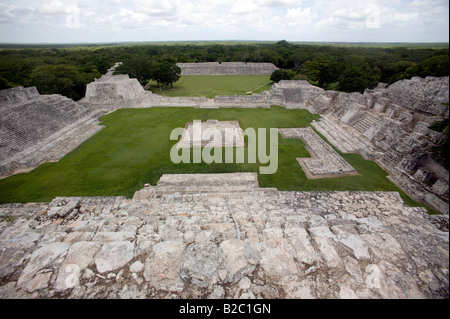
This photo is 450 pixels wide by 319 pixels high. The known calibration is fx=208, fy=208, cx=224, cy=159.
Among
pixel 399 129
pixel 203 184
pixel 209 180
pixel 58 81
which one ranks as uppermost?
pixel 58 81

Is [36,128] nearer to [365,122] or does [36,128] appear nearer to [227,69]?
[365,122]

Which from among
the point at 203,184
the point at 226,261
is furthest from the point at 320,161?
the point at 226,261

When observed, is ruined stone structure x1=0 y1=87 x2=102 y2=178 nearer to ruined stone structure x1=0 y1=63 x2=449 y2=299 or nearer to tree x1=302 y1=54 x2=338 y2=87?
ruined stone structure x1=0 y1=63 x2=449 y2=299

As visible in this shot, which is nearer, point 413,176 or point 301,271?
point 301,271

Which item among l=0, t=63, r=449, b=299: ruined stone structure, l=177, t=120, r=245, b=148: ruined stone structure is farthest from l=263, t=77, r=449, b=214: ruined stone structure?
l=177, t=120, r=245, b=148: ruined stone structure

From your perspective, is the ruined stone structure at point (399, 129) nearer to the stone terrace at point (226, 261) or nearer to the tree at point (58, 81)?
the stone terrace at point (226, 261)

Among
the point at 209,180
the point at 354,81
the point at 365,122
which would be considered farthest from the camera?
the point at 354,81

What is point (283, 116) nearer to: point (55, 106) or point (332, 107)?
point (332, 107)

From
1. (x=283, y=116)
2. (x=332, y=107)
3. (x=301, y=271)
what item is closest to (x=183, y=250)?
(x=301, y=271)
